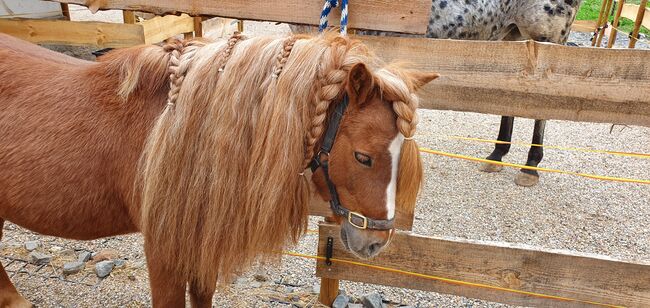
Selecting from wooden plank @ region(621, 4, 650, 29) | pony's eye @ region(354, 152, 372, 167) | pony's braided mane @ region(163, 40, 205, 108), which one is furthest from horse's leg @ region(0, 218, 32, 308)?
wooden plank @ region(621, 4, 650, 29)

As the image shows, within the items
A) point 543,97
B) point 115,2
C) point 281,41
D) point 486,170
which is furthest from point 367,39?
point 486,170

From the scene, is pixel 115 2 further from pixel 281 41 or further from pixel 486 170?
pixel 486 170

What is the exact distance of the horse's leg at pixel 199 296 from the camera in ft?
6.71

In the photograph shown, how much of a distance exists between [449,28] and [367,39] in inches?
92.4

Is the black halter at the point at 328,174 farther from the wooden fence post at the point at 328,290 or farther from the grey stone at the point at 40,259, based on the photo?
the grey stone at the point at 40,259

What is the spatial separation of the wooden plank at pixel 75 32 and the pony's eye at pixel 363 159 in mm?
2958

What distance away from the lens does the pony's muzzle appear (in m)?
1.56

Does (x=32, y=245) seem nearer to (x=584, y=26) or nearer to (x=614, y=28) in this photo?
(x=614, y=28)

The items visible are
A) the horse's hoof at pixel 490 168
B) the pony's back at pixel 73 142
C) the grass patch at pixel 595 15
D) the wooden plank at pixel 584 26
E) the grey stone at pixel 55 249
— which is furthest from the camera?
the grass patch at pixel 595 15

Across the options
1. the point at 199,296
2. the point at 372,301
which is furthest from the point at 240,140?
the point at 372,301

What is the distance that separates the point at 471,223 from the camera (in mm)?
3852

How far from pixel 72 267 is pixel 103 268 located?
0.20 meters

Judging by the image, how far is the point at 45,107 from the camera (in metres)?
1.74

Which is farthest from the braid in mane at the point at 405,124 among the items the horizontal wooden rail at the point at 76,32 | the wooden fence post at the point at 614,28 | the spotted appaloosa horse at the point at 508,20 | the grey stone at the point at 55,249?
the wooden fence post at the point at 614,28
